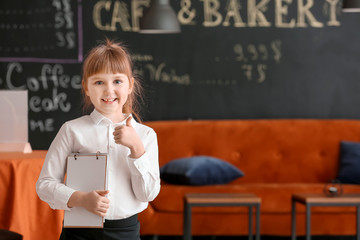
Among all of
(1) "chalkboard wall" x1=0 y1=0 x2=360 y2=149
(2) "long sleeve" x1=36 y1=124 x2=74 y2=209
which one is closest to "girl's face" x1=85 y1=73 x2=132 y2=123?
(2) "long sleeve" x1=36 y1=124 x2=74 y2=209

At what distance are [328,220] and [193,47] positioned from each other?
5.50ft

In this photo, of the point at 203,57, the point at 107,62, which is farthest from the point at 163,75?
the point at 107,62

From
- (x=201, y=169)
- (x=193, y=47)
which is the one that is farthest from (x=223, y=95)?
(x=201, y=169)

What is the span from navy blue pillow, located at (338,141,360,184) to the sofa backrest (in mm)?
95

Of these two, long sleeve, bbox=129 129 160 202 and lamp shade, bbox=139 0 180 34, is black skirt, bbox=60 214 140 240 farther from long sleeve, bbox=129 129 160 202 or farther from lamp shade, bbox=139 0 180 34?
lamp shade, bbox=139 0 180 34

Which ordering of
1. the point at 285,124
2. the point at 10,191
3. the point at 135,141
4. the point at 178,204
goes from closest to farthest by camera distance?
the point at 135,141 → the point at 10,191 → the point at 178,204 → the point at 285,124

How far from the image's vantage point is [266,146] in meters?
4.53

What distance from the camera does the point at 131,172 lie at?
1.58m

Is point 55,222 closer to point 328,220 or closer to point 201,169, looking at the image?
point 201,169

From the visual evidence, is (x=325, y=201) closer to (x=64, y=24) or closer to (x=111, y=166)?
(x=111, y=166)

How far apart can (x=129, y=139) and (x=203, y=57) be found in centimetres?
329

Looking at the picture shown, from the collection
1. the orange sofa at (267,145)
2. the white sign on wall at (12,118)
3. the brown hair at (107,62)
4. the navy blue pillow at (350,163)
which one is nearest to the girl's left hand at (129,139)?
the brown hair at (107,62)

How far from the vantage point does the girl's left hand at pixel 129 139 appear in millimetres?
1478

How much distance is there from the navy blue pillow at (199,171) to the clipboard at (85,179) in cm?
250
